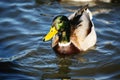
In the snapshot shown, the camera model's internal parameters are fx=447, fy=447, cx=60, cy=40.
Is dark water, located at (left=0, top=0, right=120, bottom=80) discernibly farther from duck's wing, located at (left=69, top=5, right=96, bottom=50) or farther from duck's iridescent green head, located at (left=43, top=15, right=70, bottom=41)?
duck's iridescent green head, located at (left=43, top=15, right=70, bottom=41)

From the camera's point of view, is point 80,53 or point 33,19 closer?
point 80,53

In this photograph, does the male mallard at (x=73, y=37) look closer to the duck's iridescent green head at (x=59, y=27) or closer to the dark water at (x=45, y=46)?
the duck's iridescent green head at (x=59, y=27)

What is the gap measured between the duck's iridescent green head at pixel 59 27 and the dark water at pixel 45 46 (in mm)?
494

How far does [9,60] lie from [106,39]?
7.65ft

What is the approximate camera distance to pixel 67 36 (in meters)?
9.39

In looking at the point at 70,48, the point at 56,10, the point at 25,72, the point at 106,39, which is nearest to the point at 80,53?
the point at 70,48

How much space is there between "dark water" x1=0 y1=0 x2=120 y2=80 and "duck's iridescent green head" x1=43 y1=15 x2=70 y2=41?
0.49 meters

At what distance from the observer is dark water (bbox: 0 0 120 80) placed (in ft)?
→ 27.8

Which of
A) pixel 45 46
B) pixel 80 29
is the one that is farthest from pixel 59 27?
pixel 45 46

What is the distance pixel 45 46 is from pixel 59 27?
2.70 feet

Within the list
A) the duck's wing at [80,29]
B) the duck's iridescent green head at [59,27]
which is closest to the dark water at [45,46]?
the duck's wing at [80,29]

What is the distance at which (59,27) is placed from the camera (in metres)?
9.05

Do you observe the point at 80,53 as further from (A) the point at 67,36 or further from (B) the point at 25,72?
(B) the point at 25,72

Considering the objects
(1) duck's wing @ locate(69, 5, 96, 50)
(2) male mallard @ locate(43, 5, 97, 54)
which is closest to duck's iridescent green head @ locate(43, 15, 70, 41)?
(2) male mallard @ locate(43, 5, 97, 54)
